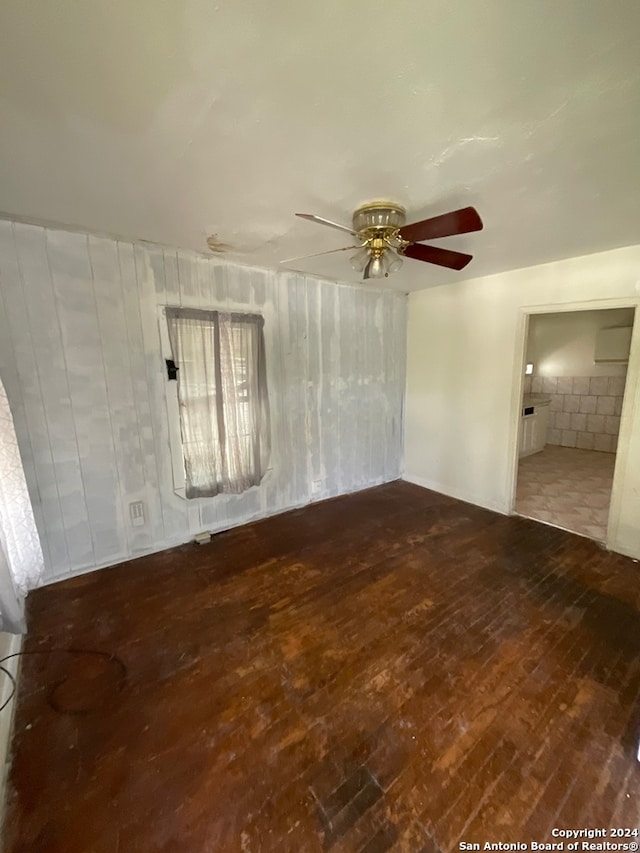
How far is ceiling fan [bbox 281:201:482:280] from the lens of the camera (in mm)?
1634

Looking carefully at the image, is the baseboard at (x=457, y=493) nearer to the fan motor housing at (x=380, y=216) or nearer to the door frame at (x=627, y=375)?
the door frame at (x=627, y=375)

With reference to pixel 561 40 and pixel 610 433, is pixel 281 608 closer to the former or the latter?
pixel 561 40

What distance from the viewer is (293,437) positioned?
353 centimetres

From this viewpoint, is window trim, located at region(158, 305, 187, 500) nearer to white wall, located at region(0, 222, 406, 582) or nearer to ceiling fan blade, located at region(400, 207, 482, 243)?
white wall, located at region(0, 222, 406, 582)

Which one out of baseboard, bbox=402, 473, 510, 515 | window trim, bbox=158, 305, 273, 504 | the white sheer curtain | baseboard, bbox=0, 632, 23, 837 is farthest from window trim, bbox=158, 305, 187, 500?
baseboard, bbox=402, 473, 510, 515

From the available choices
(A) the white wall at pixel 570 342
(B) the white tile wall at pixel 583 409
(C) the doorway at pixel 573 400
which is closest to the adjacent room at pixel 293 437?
(C) the doorway at pixel 573 400

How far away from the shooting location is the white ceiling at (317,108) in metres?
0.91

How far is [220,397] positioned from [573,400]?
20.4 ft

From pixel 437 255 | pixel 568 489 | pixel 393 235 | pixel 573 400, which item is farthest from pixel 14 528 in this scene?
pixel 573 400

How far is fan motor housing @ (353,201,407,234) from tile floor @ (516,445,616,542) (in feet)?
10.0

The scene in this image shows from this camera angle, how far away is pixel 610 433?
5.64 m

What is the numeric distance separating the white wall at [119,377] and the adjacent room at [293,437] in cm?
2

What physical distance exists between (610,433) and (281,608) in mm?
6215

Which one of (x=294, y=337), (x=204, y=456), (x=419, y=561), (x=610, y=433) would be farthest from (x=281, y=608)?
(x=610, y=433)
